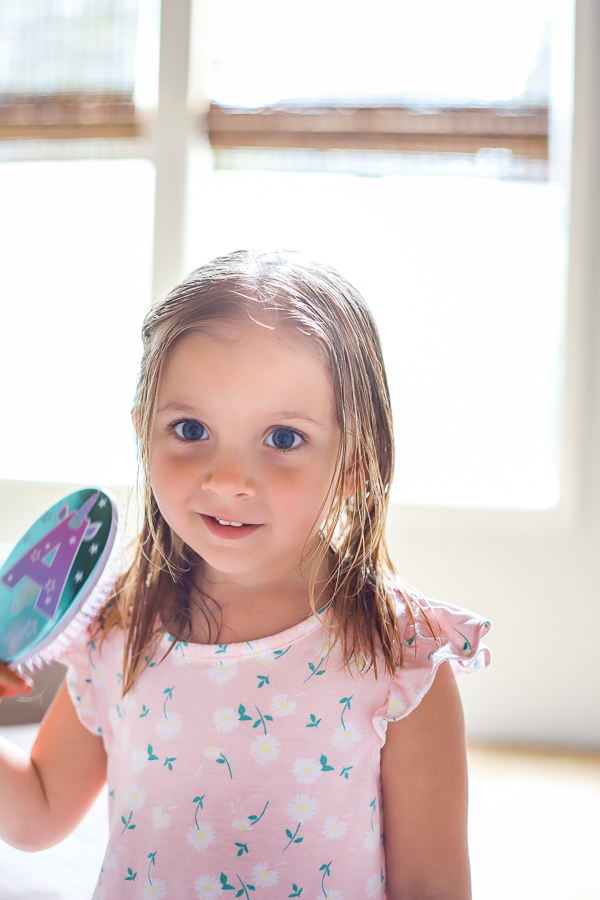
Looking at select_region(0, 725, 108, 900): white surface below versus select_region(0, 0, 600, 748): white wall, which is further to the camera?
select_region(0, 0, 600, 748): white wall

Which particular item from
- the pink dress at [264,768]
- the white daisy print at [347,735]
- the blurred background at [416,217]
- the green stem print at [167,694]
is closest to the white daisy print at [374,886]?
the pink dress at [264,768]

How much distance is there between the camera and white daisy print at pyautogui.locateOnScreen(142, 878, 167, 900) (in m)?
0.55

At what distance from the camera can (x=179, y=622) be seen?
0.64m

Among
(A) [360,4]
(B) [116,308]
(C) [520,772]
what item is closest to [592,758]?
(C) [520,772]

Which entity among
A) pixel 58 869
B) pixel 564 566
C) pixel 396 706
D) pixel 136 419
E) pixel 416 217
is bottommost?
pixel 58 869

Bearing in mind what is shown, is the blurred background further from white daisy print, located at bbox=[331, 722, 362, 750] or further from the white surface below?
white daisy print, located at bbox=[331, 722, 362, 750]

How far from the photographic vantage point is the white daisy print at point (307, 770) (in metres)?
0.56

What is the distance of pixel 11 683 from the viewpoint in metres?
0.55

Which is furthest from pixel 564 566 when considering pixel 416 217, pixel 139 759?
pixel 139 759

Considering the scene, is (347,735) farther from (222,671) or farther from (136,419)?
(136,419)

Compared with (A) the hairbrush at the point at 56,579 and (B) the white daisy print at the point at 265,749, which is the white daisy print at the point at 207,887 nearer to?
(B) the white daisy print at the point at 265,749

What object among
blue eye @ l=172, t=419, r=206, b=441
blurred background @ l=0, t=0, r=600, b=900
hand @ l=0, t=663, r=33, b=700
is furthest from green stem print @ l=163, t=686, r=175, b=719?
blurred background @ l=0, t=0, r=600, b=900

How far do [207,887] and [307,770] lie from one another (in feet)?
0.37

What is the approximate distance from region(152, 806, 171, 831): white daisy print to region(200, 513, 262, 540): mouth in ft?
0.75
